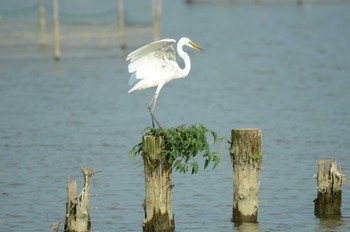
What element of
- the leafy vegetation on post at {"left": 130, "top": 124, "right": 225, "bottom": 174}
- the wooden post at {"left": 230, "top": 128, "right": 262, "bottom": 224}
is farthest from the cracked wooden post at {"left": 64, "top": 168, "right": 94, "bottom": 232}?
the wooden post at {"left": 230, "top": 128, "right": 262, "bottom": 224}

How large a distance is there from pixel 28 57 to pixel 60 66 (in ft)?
10.1

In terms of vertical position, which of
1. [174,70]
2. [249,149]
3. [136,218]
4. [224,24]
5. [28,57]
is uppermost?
[224,24]

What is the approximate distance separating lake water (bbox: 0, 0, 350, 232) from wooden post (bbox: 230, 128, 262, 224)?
36cm

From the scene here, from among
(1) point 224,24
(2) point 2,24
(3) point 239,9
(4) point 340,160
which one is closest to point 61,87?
(4) point 340,160

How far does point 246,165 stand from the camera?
11086 mm

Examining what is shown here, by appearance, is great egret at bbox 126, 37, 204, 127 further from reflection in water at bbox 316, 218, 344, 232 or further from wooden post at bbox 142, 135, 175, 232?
reflection in water at bbox 316, 218, 344, 232

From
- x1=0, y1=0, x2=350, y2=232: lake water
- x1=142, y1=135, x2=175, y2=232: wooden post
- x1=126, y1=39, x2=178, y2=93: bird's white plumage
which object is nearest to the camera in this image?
x1=142, y1=135, x2=175, y2=232: wooden post

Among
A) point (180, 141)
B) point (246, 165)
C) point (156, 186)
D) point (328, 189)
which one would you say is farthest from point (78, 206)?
point (328, 189)

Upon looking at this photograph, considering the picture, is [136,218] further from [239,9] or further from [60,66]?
[239,9]

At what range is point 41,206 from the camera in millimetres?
13078

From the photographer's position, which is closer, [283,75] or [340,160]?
[340,160]

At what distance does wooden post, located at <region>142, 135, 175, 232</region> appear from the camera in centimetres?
1060

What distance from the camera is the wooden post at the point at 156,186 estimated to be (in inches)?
417

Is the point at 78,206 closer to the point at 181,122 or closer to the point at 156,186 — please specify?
the point at 156,186
